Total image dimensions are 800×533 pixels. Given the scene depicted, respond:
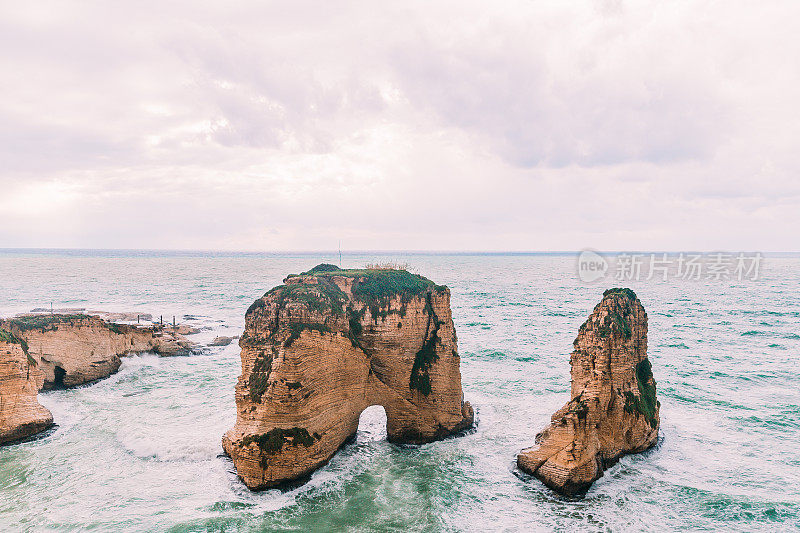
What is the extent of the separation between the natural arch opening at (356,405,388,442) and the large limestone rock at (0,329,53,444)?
15000 millimetres

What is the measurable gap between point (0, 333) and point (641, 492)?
28195 mm

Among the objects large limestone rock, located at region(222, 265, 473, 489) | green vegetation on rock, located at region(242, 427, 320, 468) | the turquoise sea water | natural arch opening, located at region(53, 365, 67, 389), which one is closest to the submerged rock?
the turquoise sea water

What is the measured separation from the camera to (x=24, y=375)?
21.2 meters

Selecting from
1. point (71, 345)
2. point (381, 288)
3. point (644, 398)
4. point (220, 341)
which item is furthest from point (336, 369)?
point (220, 341)

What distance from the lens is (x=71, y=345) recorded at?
28906mm

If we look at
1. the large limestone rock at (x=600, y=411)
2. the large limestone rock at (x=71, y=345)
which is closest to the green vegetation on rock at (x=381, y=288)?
the large limestone rock at (x=600, y=411)

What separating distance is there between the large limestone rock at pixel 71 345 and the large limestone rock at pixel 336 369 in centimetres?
1827

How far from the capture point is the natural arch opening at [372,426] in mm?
21078

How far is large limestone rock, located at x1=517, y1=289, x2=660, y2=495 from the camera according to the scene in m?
16.3

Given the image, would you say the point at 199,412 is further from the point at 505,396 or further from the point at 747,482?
the point at 747,482

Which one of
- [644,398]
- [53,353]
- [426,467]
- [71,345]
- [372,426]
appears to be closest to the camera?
[426,467]

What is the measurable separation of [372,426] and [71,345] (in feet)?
68.5

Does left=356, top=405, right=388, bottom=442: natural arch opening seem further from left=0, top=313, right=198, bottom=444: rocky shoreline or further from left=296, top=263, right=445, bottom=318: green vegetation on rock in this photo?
left=0, top=313, right=198, bottom=444: rocky shoreline

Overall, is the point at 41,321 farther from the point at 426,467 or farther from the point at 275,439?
the point at 426,467
